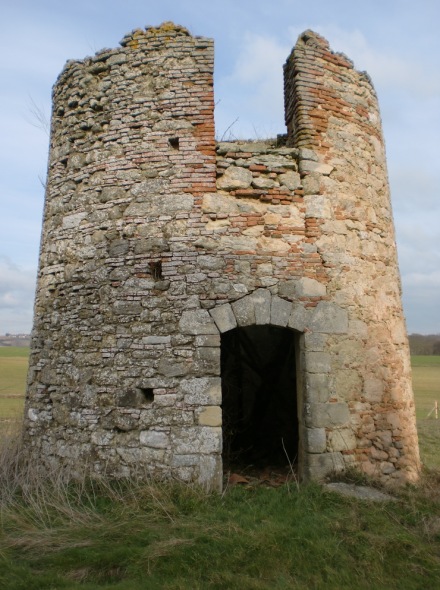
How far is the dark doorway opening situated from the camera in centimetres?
821

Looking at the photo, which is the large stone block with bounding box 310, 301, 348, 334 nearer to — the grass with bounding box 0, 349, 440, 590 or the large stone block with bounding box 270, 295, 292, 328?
the large stone block with bounding box 270, 295, 292, 328

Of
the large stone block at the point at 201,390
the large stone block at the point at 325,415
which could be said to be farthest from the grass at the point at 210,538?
the large stone block at the point at 201,390

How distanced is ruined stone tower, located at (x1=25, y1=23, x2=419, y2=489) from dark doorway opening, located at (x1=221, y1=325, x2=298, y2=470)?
7.40 ft

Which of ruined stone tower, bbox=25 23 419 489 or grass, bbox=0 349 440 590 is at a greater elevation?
ruined stone tower, bbox=25 23 419 489

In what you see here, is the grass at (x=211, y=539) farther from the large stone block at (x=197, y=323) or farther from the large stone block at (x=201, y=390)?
the large stone block at (x=197, y=323)

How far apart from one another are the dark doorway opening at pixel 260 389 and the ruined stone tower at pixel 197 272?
226 centimetres

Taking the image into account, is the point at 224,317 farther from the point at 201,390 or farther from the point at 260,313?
the point at 201,390

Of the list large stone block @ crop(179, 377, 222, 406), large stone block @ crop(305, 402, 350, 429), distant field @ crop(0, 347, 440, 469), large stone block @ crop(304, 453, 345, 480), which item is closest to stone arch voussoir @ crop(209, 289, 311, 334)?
large stone block @ crop(179, 377, 222, 406)

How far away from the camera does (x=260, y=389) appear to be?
8.59 metres

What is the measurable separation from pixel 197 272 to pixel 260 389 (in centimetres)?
363

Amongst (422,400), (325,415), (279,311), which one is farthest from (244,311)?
(422,400)

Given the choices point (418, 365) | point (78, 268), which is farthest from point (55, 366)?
point (418, 365)

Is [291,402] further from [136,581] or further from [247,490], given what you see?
[136,581]

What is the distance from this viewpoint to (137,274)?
18.9 feet
